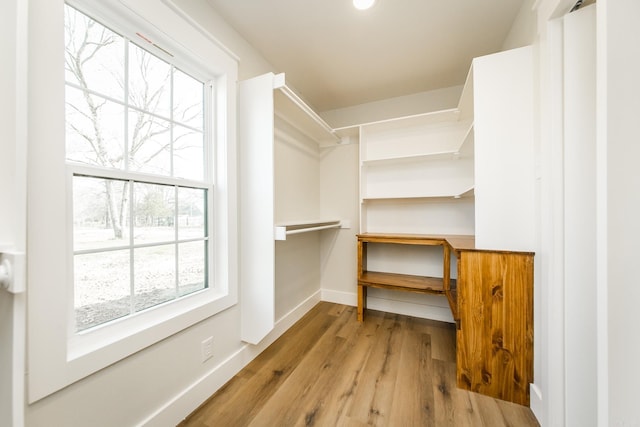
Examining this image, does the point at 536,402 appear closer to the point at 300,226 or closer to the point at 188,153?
the point at 300,226

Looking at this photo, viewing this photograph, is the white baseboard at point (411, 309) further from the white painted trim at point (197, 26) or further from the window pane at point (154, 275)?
the white painted trim at point (197, 26)

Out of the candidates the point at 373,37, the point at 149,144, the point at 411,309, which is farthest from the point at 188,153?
the point at 411,309

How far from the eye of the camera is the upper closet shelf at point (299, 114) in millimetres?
1720

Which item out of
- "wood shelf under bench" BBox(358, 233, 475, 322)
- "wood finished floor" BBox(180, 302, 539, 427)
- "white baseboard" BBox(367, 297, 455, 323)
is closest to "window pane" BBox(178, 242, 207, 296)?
"wood finished floor" BBox(180, 302, 539, 427)

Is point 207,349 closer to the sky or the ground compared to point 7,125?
closer to the ground

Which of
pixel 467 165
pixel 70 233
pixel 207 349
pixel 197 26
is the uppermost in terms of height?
pixel 197 26

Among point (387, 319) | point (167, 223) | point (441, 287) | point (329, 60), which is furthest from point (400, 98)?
point (167, 223)

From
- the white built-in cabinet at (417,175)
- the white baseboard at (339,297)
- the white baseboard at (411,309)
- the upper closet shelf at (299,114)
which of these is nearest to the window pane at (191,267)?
the upper closet shelf at (299,114)

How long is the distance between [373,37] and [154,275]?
7.02ft

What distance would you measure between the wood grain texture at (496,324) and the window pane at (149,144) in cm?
182

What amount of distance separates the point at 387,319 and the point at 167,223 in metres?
2.21

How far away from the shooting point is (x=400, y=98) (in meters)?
2.65

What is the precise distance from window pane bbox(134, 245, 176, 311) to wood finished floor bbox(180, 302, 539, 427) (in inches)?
26.4

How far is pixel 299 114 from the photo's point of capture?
7.10 ft
